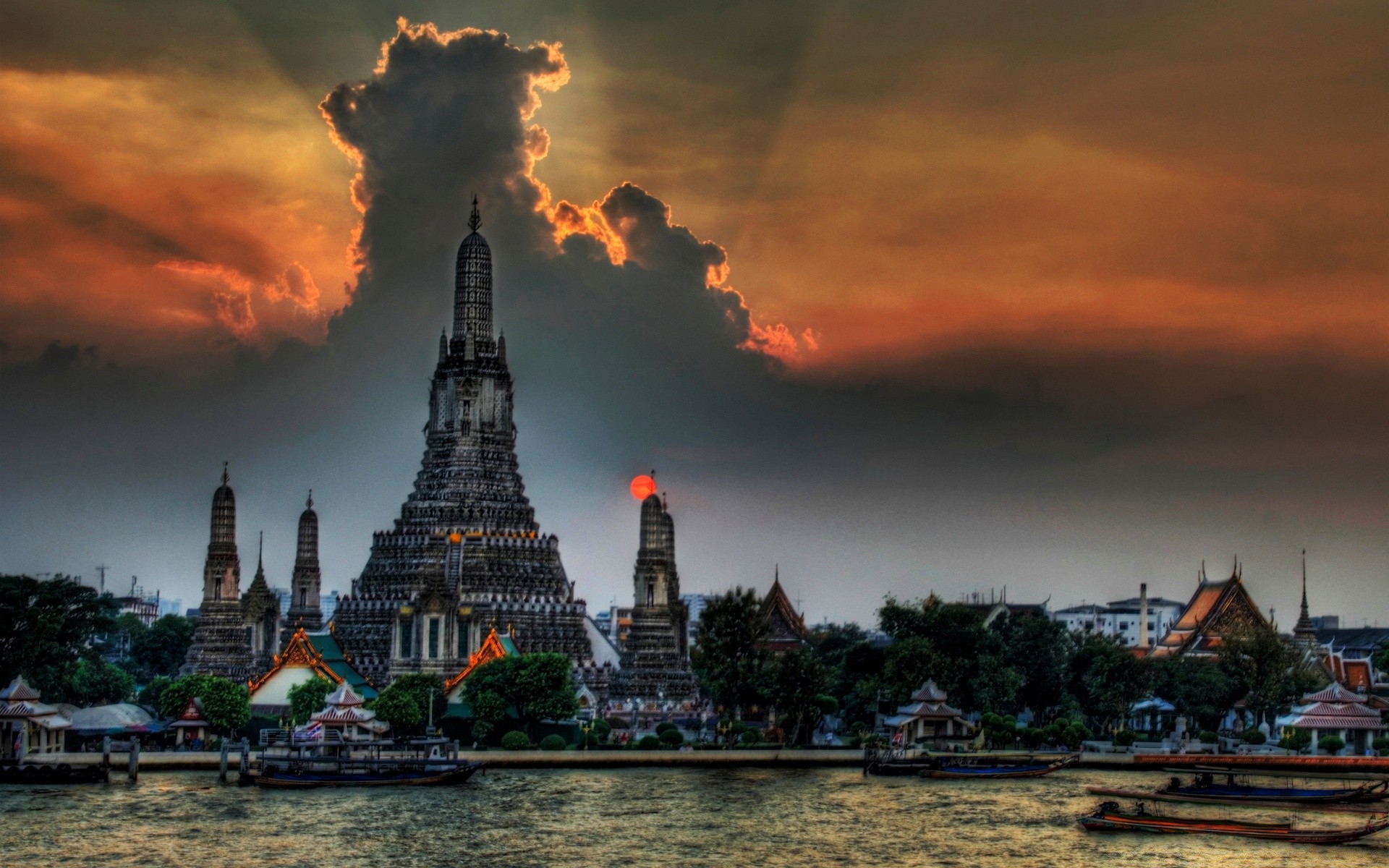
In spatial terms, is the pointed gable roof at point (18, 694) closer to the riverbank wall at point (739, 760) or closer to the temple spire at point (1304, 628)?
the riverbank wall at point (739, 760)

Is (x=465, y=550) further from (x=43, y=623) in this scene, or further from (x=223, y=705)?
(x=43, y=623)

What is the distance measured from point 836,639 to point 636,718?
4545cm

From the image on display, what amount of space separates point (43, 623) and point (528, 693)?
2623cm

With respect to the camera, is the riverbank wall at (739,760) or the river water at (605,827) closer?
the river water at (605,827)

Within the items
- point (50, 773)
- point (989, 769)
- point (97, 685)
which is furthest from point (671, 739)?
point (97, 685)

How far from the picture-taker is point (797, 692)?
106 metres

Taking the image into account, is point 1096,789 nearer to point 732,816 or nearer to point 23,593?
point 732,816

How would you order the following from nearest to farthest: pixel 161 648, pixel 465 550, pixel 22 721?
pixel 22 721 → pixel 465 550 → pixel 161 648

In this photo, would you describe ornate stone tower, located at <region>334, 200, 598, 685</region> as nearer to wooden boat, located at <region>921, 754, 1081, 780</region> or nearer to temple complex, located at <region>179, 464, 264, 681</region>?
temple complex, located at <region>179, 464, 264, 681</region>

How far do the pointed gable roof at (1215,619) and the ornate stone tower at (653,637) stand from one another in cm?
3488

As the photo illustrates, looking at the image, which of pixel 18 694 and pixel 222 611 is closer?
pixel 18 694

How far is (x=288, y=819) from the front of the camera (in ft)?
255

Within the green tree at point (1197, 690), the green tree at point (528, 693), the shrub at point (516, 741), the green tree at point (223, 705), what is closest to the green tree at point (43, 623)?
the green tree at point (223, 705)

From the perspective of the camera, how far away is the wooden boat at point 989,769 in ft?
316
